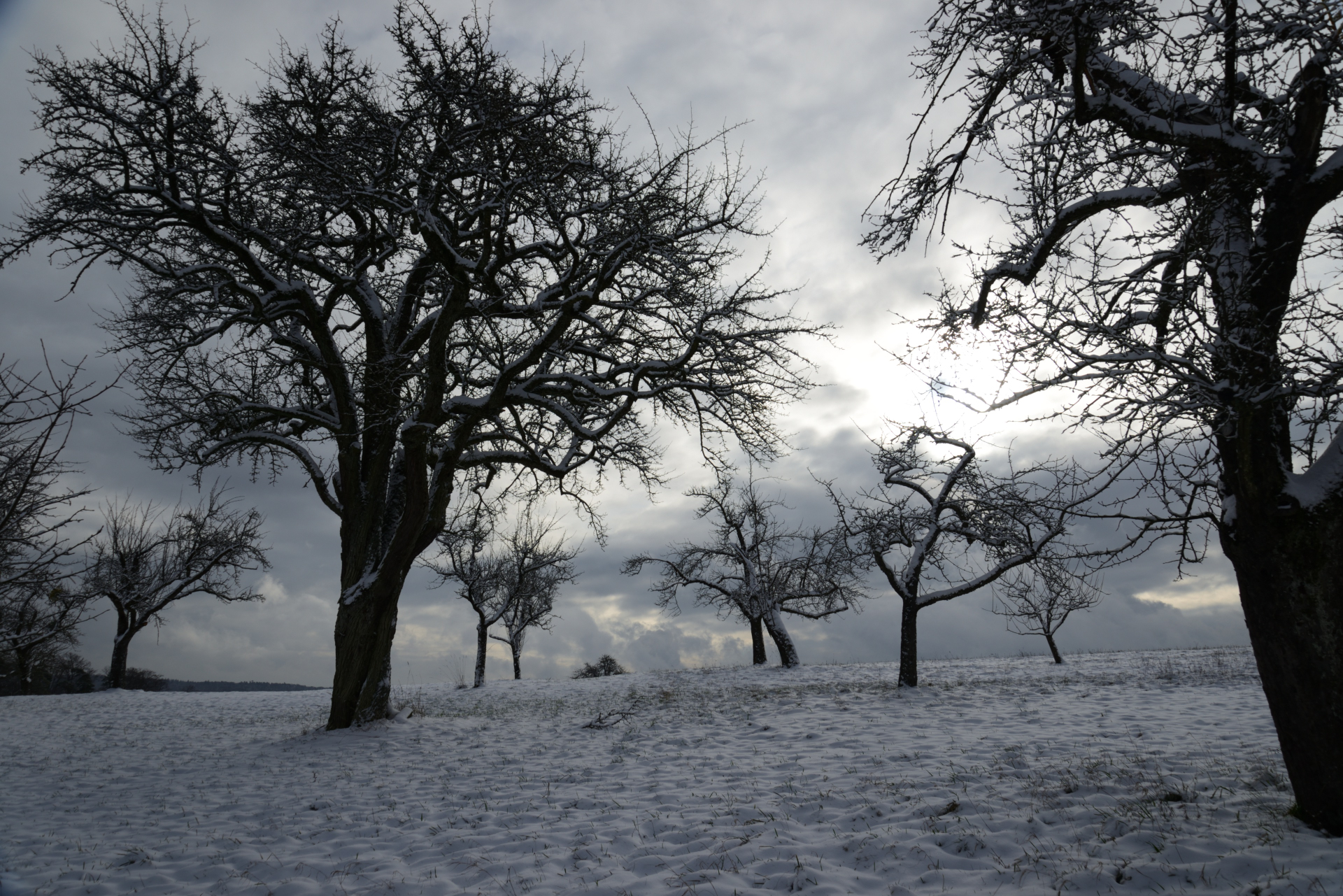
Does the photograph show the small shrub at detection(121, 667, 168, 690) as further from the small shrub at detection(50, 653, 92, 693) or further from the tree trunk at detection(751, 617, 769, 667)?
the tree trunk at detection(751, 617, 769, 667)

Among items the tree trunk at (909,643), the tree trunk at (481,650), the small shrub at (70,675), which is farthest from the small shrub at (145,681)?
the tree trunk at (909,643)

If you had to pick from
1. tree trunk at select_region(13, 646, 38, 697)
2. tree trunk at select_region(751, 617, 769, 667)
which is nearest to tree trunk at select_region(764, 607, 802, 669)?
tree trunk at select_region(751, 617, 769, 667)

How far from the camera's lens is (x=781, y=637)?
22.2 meters

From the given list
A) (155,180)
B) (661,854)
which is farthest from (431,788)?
(155,180)

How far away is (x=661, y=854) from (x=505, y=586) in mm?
24945

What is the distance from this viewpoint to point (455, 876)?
14.6 feet

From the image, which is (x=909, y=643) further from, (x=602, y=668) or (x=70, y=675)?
(x=70, y=675)

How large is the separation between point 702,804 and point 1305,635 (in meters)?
4.71

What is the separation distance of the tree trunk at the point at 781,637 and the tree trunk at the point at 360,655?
1406cm

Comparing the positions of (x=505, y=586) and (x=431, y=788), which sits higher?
(x=505, y=586)

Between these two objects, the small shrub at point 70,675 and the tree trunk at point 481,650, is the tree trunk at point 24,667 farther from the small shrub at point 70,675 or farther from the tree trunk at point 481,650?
the tree trunk at point 481,650

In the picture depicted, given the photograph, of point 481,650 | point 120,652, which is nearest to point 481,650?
point 481,650

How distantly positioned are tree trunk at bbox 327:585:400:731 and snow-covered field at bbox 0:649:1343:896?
55 centimetres

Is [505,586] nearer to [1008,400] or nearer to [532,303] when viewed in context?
[532,303]
